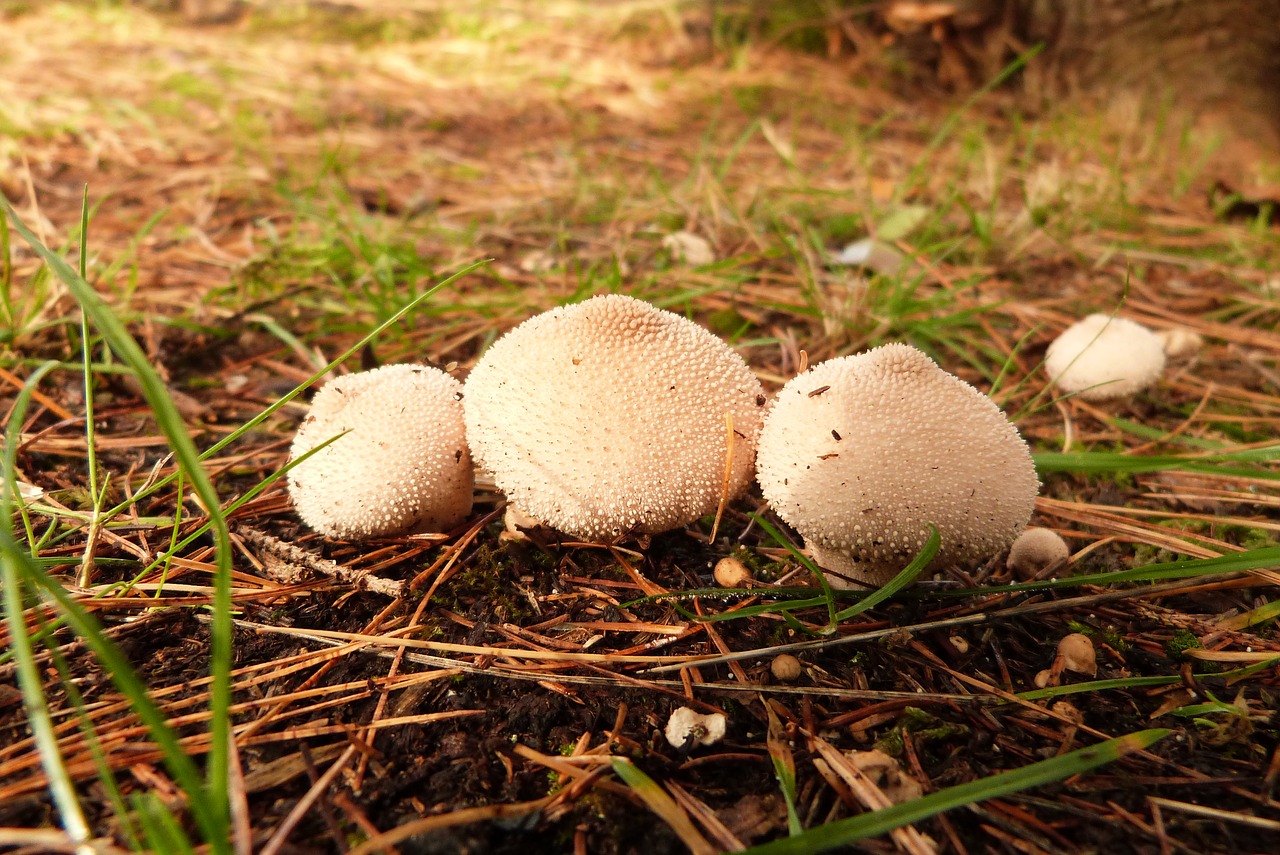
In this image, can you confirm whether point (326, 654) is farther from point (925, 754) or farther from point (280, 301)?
point (280, 301)

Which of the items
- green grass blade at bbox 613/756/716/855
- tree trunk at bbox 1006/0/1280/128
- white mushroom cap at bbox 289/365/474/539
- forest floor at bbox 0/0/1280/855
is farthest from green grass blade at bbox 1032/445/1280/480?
tree trunk at bbox 1006/0/1280/128

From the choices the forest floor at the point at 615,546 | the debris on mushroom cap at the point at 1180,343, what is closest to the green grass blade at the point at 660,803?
the forest floor at the point at 615,546

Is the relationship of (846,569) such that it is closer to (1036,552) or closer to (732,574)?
(732,574)

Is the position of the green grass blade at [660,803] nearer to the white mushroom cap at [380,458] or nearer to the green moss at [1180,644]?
the white mushroom cap at [380,458]

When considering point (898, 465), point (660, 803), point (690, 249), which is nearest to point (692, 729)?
point (660, 803)

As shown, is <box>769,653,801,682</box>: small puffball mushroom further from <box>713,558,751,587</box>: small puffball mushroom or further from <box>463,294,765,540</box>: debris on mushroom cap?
<box>463,294,765,540</box>: debris on mushroom cap

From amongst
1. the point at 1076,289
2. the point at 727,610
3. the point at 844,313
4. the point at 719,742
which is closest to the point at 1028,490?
the point at 727,610
